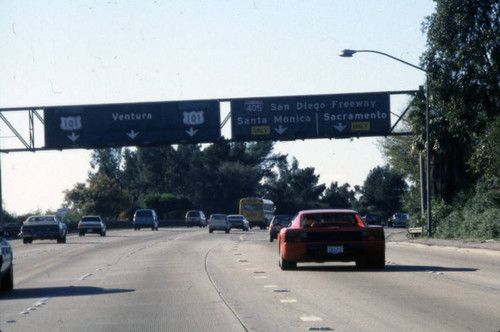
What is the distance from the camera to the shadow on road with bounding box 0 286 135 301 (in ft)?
49.6

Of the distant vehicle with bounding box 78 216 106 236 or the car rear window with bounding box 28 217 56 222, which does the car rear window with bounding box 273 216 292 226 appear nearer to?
the car rear window with bounding box 28 217 56 222

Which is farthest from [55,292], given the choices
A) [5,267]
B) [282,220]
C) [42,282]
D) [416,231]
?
[416,231]

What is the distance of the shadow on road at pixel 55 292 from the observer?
595 inches

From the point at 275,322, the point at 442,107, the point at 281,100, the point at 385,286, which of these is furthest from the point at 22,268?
the point at 281,100

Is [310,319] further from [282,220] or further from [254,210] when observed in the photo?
[254,210]

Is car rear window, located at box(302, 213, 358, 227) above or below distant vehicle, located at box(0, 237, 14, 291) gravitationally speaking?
above

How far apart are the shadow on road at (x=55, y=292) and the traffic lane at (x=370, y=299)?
7.10 feet

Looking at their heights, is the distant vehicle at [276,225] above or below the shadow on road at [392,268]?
above

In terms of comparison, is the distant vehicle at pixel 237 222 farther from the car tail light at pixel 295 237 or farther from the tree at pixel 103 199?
the car tail light at pixel 295 237

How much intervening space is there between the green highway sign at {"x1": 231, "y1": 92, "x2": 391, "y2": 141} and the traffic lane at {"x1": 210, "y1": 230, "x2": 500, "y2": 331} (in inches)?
992

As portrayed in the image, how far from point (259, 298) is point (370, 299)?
1741 millimetres

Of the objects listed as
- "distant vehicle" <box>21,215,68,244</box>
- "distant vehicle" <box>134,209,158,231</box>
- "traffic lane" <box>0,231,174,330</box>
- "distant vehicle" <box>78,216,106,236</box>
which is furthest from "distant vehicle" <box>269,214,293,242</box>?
"distant vehicle" <box>134,209,158,231</box>

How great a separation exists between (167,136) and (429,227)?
566 inches

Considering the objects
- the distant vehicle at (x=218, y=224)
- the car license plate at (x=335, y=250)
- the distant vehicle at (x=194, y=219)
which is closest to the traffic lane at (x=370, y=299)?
the car license plate at (x=335, y=250)
